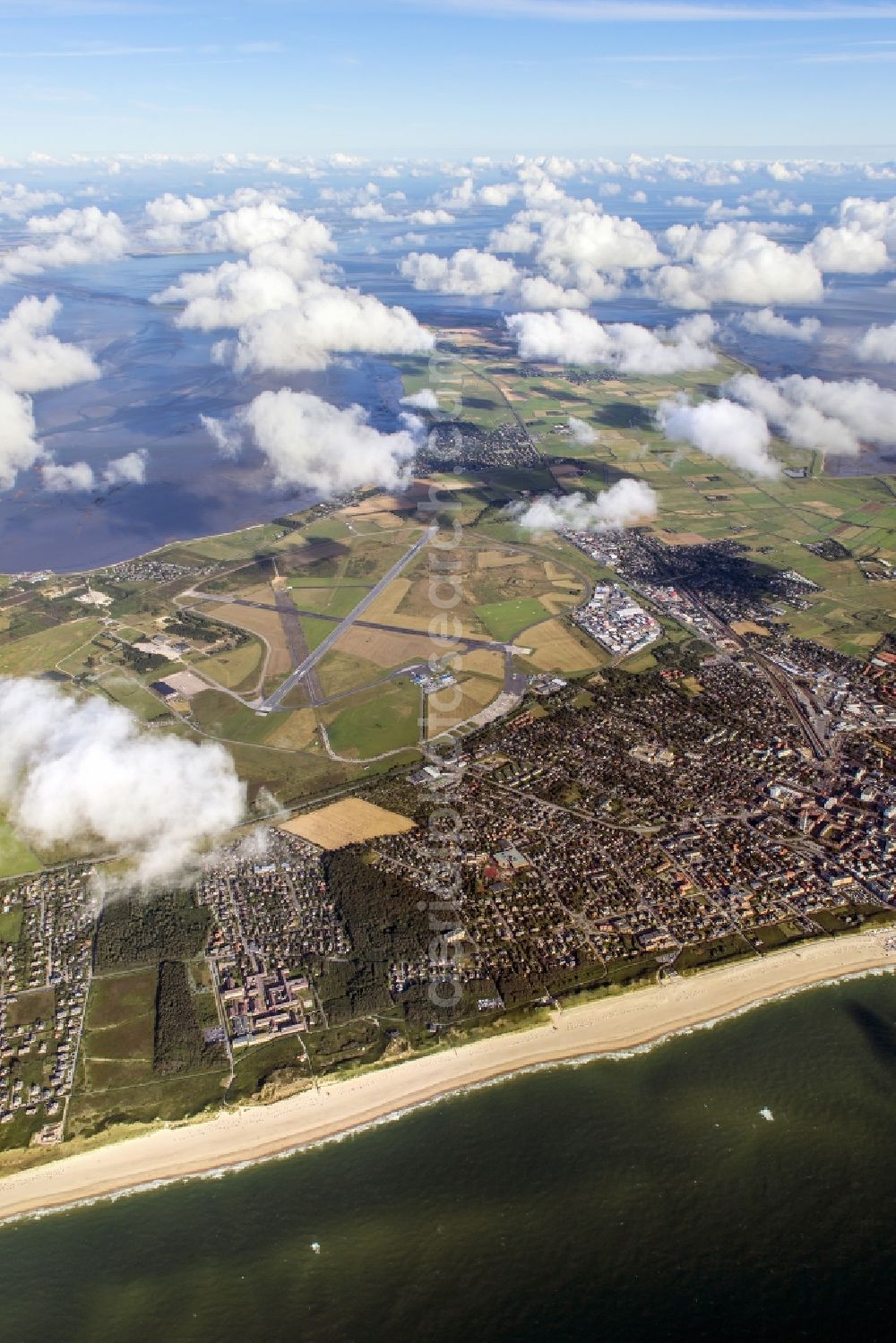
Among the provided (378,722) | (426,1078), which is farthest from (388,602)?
(426,1078)

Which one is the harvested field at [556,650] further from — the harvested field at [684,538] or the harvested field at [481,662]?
the harvested field at [684,538]

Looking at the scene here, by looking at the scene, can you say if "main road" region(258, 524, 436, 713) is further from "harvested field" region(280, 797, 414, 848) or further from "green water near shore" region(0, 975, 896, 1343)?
"green water near shore" region(0, 975, 896, 1343)

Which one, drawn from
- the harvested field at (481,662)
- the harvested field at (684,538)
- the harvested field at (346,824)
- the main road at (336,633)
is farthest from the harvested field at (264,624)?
the harvested field at (684,538)

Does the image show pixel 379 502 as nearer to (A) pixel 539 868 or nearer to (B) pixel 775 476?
(B) pixel 775 476

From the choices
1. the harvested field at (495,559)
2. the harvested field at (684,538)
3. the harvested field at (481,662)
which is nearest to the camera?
the harvested field at (481,662)

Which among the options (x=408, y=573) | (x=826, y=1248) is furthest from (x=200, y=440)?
(x=826, y=1248)

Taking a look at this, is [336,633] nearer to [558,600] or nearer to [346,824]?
[558,600]
